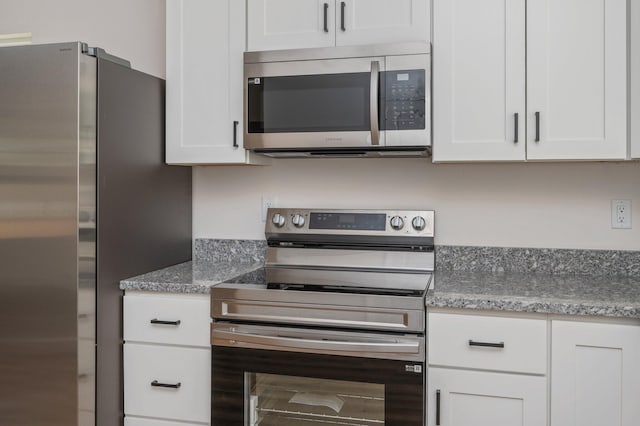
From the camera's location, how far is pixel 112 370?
2004 millimetres

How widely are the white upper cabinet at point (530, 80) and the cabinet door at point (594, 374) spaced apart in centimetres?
62

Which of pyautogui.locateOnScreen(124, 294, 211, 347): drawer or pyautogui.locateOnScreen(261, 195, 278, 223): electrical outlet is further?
pyautogui.locateOnScreen(261, 195, 278, 223): electrical outlet

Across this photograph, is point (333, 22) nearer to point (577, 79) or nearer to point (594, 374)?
point (577, 79)

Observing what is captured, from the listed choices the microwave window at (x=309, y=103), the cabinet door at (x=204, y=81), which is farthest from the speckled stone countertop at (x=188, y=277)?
the microwave window at (x=309, y=103)

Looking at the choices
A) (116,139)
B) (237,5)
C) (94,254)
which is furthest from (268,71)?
(94,254)

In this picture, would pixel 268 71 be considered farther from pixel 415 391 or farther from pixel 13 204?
pixel 415 391

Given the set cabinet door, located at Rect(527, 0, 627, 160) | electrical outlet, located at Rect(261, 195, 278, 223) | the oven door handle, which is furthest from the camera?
electrical outlet, located at Rect(261, 195, 278, 223)

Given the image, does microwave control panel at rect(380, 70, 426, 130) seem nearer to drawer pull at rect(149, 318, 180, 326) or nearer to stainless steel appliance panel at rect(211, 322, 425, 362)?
stainless steel appliance panel at rect(211, 322, 425, 362)

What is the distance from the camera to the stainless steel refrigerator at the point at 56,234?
6.02 ft

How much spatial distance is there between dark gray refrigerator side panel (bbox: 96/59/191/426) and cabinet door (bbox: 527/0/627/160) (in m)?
1.47

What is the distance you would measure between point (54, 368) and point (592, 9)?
2.20m

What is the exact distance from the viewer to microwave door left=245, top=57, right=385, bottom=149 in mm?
2050

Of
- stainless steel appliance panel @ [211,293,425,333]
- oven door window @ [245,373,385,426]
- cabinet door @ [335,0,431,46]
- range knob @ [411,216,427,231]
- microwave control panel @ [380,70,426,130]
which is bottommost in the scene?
oven door window @ [245,373,385,426]

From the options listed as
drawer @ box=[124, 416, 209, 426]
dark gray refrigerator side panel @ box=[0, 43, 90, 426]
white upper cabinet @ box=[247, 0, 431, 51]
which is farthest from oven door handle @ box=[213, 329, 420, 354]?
white upper cabinet @ box=[247, 0, 431, 51]
